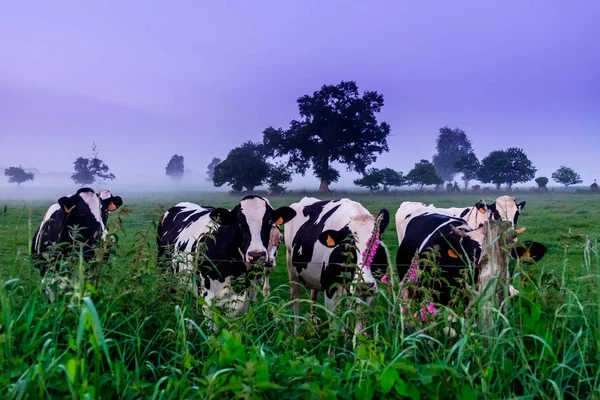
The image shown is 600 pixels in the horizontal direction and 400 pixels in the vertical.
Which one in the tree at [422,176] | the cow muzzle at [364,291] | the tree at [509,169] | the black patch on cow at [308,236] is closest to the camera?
the cow muzzle at [364,291]

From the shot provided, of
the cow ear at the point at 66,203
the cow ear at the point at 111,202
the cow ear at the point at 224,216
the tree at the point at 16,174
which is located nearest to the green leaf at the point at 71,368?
the cow ear at the point at 224,216

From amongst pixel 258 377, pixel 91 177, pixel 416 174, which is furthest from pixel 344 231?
pixel 91 177

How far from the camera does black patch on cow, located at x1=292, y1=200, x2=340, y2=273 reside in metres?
6.74

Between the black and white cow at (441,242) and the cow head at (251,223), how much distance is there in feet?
5.18

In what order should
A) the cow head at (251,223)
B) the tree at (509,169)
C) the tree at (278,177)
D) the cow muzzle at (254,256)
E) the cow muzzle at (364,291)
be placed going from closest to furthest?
the cow muzzle at (364,291)
the cow muzzle at (254,256)
the cow head at (251,223)
the tree at (278,177)
the tree at (509,169)

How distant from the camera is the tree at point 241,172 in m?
63.0

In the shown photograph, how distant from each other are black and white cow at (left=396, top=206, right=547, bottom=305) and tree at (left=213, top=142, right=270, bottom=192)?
54.7 metres

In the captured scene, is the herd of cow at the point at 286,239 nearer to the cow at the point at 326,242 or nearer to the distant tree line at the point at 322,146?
the cow at the point at 326,242

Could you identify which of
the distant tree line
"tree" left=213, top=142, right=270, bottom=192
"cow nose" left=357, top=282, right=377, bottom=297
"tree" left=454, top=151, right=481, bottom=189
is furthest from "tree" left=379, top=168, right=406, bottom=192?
"cow nose" left=357, top=282, right=377, bottom=297

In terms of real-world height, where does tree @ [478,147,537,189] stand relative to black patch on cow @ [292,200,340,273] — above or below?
above

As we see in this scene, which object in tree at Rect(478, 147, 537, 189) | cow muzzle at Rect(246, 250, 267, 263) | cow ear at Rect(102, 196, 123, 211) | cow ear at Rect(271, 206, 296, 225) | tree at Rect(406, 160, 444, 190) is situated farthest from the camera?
tree at Rect(478, 147, 537, 189)

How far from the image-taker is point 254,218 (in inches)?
222

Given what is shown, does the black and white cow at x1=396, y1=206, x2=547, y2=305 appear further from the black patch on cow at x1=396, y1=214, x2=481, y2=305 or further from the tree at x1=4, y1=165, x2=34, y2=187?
the tree at x1=4, y1=165, x2=34, y2=187

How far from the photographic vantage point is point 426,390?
254 centimetres
